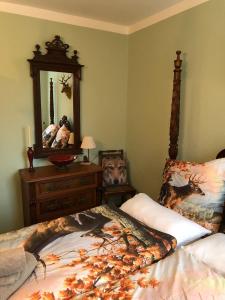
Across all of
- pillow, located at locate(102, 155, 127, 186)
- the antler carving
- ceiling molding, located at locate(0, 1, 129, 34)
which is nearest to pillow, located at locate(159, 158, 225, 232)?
pillow, located at locate(102, 155, 127, 186)

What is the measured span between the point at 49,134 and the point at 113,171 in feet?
2.96

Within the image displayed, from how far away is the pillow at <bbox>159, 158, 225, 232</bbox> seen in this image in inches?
68.2

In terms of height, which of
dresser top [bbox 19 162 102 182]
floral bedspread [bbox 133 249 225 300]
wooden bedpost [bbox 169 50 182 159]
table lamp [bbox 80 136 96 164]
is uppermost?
wooden bedpost [bbox 169 50 182 159]

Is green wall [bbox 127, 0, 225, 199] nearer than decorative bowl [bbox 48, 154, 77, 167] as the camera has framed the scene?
Yes

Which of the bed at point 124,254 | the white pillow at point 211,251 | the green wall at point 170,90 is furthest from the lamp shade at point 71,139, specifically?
the white pillow at point 211,251

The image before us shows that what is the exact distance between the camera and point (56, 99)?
9.04 ft

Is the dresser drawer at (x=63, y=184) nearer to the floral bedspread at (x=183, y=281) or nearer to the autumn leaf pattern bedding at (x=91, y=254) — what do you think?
the autumn leaf pattern bedding at (x=91, y=254)

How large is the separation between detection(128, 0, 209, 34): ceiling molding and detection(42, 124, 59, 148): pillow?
1.51 m

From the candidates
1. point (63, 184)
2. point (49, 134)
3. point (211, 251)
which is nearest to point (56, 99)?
point (49, 134)

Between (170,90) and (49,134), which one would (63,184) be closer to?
(49,134)

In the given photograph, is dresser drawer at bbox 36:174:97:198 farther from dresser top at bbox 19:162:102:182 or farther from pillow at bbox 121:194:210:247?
pillow at bbox 121:194:210:247

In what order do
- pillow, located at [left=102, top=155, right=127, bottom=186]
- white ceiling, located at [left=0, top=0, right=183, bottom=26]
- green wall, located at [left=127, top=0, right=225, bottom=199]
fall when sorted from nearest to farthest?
green wall, located at [left=127, top=0, right=225, bottom=199] → white ceiling, located at [left=0, top=0, right=183, bottom=26] → pillow, located at [left=102, top=155, right=127, bottom=186]

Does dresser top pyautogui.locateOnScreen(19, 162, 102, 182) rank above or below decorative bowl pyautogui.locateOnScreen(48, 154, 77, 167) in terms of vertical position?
below

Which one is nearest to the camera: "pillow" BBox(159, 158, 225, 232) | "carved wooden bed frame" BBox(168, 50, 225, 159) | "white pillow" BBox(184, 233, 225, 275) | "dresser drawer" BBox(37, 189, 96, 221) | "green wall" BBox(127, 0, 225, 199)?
"white pillow" BBox(184, 233, 225, 275)
